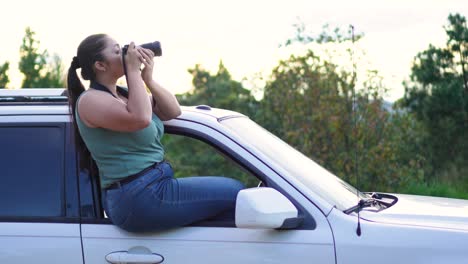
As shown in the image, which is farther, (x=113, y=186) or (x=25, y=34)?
(x=25, y=34)

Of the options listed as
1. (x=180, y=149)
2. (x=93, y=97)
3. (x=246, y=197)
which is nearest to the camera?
(x=246, y=197)

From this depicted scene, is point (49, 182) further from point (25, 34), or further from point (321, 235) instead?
point (25, 34)

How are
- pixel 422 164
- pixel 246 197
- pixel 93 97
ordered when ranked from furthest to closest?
pixel 422 164 → pixel 93 97 → pixel 246 197

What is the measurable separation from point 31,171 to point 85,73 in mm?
521

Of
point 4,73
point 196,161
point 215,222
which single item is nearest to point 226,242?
point 215,222

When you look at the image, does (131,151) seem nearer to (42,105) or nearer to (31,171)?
(31,171)

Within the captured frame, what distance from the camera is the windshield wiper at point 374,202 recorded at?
13.6 feet

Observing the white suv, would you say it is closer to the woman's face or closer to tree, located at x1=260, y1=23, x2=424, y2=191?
the woman's face

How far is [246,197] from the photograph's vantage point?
Answer: 12.3 feet

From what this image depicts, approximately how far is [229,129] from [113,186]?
2.00 ft

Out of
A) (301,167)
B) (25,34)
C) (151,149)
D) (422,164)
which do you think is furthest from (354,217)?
(25,34)

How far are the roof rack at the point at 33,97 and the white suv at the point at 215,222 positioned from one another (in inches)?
5.1

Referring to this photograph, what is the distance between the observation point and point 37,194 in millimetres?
4102

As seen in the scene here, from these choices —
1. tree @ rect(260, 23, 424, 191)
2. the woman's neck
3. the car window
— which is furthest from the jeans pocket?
the car window
